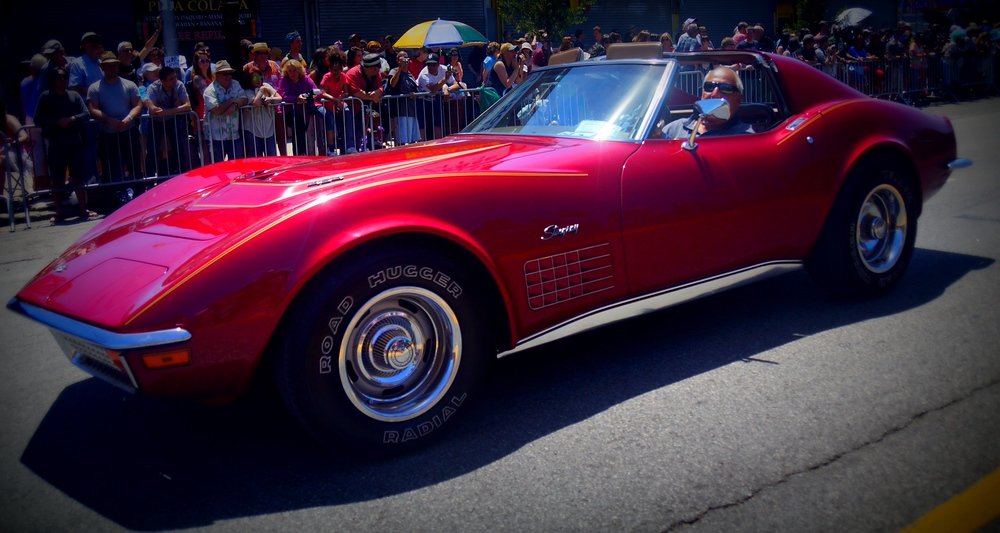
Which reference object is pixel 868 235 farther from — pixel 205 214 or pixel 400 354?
pixel 205 214

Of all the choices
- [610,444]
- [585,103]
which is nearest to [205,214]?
[610,444]

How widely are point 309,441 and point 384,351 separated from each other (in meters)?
0.51

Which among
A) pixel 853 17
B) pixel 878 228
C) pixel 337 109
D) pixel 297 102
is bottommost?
pixel 878 228

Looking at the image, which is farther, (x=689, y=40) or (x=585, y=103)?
(x=689, y=40)

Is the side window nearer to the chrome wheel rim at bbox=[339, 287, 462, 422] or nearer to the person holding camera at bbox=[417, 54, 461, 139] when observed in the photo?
the chrome wheel rim at bbox=[339, 287, 462, 422]

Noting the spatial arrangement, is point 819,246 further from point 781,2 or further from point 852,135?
point 781,2

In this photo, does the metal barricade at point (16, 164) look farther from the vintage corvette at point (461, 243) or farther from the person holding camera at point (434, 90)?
the vintage corvette at point (461, 243)

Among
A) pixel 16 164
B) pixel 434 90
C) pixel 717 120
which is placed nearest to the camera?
pixel 717 120

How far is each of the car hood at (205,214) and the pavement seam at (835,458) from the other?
5.12 ft

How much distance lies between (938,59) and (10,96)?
2102 centimetres

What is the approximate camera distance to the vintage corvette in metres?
2.97

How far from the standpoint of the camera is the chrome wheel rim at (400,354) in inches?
126

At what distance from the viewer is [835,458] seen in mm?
3100

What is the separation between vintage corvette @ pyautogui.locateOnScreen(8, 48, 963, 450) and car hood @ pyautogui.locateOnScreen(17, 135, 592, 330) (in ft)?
0.04
